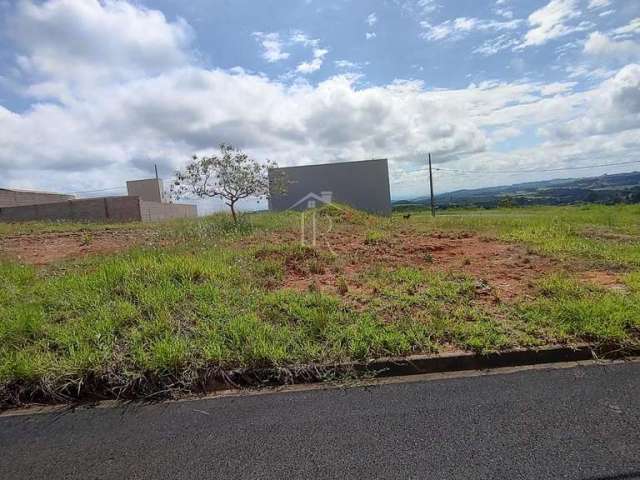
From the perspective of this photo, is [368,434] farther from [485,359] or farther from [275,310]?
[275,310]

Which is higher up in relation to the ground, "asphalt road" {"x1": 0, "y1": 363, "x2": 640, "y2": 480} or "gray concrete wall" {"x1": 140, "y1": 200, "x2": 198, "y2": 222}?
"gray concrete wall" {"x1": 140, "y1": 200, "x2": 198, "y2": 222}

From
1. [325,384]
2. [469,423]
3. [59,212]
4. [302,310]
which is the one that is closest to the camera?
[469,423]

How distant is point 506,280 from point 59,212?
2071 cm

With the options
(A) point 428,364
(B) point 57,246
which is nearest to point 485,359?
(A) point 428,364

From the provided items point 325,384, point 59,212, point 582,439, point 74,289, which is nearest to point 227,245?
point 74,289

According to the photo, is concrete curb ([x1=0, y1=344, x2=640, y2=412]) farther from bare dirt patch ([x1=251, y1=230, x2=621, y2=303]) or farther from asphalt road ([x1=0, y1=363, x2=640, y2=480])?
bare dirt patch ([x1=251, y1=230, x2=621, y2=303])

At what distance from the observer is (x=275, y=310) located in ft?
11.3

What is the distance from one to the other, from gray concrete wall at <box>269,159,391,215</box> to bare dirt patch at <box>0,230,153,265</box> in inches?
482

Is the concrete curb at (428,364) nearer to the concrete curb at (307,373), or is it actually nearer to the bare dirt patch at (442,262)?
the concrete curb at (307,373)

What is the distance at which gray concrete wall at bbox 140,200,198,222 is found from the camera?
61.8 feet

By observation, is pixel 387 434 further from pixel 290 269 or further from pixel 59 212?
pixel 59 212

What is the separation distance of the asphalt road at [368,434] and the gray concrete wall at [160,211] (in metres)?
18.3

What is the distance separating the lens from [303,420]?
7.00 feet

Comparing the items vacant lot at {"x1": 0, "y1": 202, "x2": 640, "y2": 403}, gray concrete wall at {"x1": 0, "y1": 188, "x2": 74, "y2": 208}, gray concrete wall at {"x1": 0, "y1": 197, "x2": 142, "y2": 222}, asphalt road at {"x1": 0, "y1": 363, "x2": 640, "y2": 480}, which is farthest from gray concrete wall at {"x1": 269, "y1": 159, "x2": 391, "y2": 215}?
asphalt road at {"x1": 0, "y1": 363, "x2": 640, "y2": 480}
